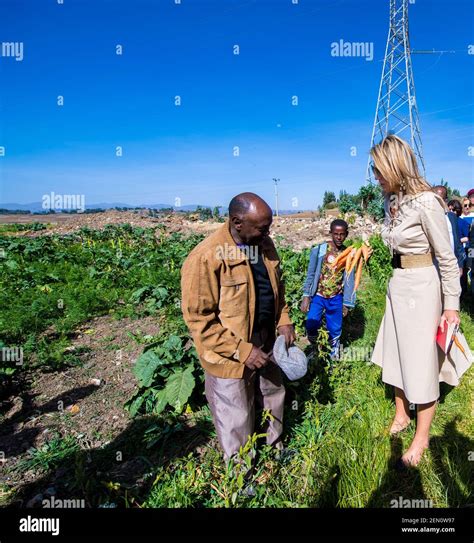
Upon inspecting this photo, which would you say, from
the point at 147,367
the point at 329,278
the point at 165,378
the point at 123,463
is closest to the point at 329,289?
the point at 329,278

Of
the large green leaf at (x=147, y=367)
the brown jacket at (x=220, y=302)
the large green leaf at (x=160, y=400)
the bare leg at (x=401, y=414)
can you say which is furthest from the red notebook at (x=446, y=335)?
the large green leaf at (x=147, y=367)

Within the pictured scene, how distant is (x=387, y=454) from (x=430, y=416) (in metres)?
0.39

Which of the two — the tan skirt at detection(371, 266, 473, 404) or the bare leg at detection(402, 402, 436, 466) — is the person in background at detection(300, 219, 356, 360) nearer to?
the tan skirt at detection(371, 266, 473, 404)

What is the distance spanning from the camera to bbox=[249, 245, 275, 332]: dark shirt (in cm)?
221

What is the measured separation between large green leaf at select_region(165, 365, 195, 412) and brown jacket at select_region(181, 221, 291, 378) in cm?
86

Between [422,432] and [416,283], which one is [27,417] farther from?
[416,283]

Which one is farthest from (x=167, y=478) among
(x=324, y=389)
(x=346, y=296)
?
(x=346, y=296)

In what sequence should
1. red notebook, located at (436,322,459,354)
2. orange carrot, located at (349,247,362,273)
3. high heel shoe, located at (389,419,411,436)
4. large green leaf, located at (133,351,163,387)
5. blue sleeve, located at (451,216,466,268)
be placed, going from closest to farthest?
red notebook, located at (436,322,459,354) < high heel shoe, located at (389,419,411,436) < large green leaf, located at (133,351,163,387) < orange carrot, located at (349,247,362,273) < blue sleeve, located at (451,216,466,268)

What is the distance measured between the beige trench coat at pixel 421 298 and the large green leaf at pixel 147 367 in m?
1.92

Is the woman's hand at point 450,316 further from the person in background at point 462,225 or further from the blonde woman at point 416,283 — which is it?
the person in background at point 462,225

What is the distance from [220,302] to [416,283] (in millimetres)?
1286

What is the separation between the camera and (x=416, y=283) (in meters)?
2.30

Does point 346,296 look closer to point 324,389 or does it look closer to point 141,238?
point 324,389

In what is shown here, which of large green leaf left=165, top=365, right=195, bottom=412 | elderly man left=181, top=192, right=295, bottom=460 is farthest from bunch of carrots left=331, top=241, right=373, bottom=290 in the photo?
large green leaf left=165, top=365, right=195, bottom=412
